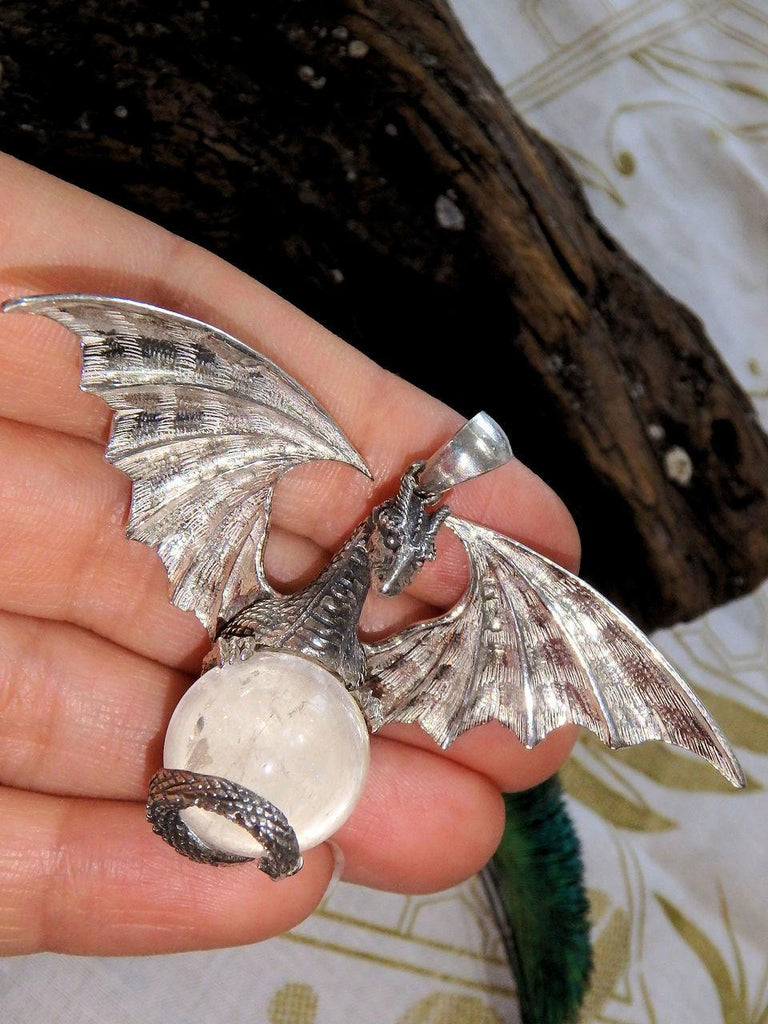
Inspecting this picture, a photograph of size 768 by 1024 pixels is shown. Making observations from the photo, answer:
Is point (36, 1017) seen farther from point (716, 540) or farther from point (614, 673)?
point (716, 540)

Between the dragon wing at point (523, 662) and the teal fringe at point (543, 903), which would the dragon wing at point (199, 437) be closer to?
the dragon wing at point (523, 662)

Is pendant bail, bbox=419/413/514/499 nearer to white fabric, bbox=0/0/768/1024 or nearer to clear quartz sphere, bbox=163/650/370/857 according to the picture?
clear quartz sphere, bbox=163/650/370/857

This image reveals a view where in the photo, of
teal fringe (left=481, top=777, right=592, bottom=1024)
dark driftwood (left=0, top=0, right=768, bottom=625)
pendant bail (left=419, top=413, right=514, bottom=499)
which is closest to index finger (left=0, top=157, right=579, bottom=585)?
pendant bail (left=419, top=413, right=514, bottom=499)

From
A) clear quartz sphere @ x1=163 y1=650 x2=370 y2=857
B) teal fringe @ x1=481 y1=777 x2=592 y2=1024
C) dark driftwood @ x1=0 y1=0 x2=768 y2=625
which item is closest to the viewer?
clear quartz sphere @ x1=163 y1=650 x2=370 y2=857

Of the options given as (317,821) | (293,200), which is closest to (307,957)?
(317,821)

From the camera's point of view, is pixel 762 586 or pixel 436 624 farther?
pixel 762 586

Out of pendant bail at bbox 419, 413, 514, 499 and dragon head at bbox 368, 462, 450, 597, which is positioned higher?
pendant bail at bbox 419, 413, 514, 499
